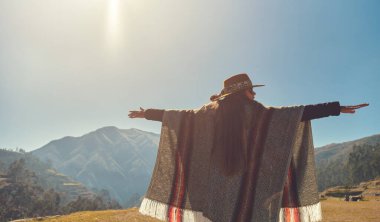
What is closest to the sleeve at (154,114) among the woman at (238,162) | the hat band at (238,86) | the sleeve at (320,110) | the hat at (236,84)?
the woman at (238,162)

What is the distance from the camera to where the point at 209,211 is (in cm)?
422

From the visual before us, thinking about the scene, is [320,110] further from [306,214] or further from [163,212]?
[163,212]

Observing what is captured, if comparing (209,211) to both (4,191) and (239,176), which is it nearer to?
(239,176)

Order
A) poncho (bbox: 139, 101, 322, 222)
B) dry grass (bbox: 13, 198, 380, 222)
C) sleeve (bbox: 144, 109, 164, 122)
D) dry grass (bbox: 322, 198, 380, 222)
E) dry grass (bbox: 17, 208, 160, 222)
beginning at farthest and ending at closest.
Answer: dry grass (bbox: 322, 198, 380, 222) → dry grass (bbox: 13, 198, 380, 222) → dry grass (bbox: 17, 208, 160, 222) → sleeve (bbox: 144, 109, 164, 122) → poncho (bbox: 139, 101, 322, 222)

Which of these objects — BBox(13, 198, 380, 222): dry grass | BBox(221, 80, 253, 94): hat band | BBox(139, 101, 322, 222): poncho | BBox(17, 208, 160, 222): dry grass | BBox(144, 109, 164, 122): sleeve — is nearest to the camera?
BBox(139, 101, 322, 222): poncho

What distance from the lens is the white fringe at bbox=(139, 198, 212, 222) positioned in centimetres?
444

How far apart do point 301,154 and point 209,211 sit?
1671mm

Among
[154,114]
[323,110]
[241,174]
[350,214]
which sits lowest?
[350,214]

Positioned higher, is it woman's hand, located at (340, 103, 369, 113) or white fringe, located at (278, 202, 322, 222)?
woman's hand, located at (340, 103, 369, 113)

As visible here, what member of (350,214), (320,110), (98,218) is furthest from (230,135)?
(350,214)

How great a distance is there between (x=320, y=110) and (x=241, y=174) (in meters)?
1.41

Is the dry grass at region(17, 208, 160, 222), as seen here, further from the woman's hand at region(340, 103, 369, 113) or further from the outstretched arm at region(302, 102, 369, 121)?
the woman's hand at region(340, 103, 369, 113)

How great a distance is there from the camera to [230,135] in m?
4.13

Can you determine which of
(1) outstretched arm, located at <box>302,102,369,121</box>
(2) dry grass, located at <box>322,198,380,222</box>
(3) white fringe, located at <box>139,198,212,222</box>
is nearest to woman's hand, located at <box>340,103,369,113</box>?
(1) outstretched arm, located at <box>302,102,369,121</box>
